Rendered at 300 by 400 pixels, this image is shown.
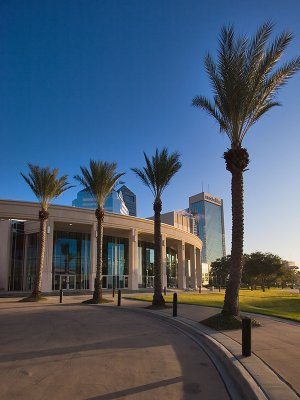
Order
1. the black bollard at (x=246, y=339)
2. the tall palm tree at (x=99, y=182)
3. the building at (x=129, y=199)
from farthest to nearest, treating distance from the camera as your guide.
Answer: the building at (x=129, y=199), the tall palm tree at (x=99, y=182), the black bollard at (x=246, y=339)

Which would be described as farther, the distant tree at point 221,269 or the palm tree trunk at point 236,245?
the distant tree at point 221,269

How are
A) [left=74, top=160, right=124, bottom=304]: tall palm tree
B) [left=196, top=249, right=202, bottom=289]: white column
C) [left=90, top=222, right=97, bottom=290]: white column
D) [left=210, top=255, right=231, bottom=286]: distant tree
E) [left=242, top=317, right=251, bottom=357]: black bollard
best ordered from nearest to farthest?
[left=242, top=317, right=251, bottom=357]: black bollard → [left=74, top=160, right=124, bottom=304]: tall palm tree → [left=90, top=222, right=97, bottom=290]: white column → [left=196, top=249, right=202, bottom=289]: white column → [left=210, top=255, right=231, bottom=286]: distant tree

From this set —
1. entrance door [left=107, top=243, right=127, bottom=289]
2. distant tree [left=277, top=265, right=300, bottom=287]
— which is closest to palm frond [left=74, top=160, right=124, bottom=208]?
entrance door [left=107, top=243, right=127, bottom=289]

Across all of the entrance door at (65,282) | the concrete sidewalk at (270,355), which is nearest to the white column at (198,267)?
the entrance door at (65,282)

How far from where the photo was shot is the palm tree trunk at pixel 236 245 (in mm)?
14466

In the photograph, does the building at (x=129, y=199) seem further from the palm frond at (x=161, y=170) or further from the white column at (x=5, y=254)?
the palm frond at (x=161, y=170)

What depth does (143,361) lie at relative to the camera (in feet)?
28.7

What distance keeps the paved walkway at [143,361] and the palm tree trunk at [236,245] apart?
4.24 feet

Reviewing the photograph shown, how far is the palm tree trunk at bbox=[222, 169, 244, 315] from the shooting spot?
14.5 meters

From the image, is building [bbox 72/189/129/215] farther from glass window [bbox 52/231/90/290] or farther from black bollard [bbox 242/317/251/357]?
black bollard [bbox 242/317/251/357]

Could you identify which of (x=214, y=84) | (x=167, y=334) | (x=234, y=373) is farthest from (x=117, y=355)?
(x=214, y=84)

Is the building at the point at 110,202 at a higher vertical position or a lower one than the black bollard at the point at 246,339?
higher

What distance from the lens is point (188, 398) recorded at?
617 centimetres

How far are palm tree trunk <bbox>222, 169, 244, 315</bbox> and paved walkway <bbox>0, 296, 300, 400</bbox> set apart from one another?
4.24 ft
